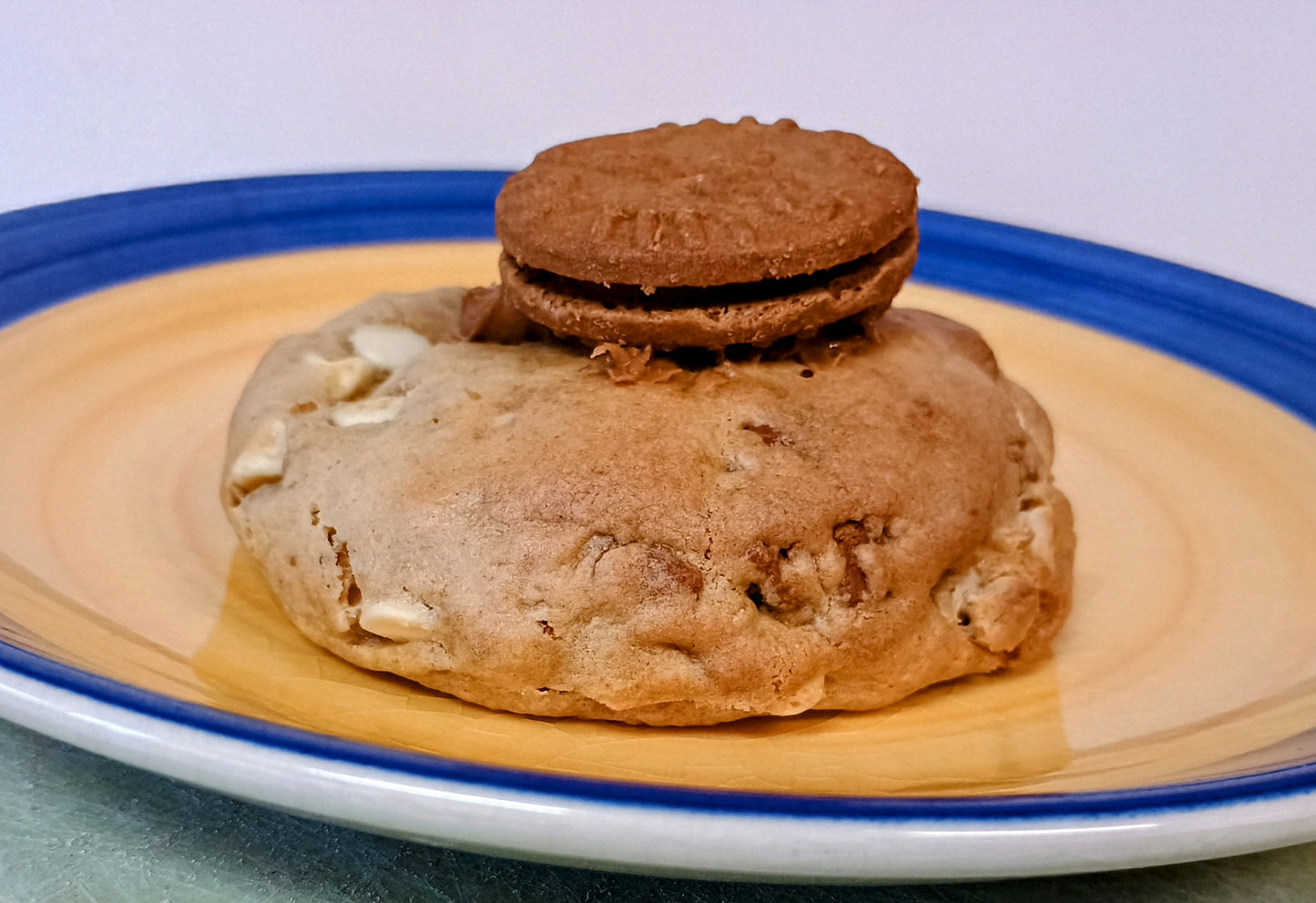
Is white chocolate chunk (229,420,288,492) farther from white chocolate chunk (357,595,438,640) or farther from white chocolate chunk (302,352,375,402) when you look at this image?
white chocolate chunk (357,595,438,640)

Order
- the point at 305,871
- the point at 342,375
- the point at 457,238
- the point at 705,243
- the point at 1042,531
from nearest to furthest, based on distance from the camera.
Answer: the point at 305,871 → the point at 705,243 → the point at 1042,531 → the point at 342,375 → the point at 457,238

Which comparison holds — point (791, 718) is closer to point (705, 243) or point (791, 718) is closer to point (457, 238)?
point (705, 243)

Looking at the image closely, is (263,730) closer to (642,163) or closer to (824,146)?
(642,163)

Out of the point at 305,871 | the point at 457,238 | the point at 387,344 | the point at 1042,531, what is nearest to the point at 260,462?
the point at 387,344

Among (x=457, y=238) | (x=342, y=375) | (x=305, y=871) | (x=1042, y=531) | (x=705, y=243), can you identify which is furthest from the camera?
(x=457, y=238)

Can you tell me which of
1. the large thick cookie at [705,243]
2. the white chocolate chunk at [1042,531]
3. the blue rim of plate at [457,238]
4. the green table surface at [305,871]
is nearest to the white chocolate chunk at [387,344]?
the large thick cookie at [705,243]

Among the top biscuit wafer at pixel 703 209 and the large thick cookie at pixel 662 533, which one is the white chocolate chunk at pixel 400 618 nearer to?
the large thick cookie at pixel 662 533

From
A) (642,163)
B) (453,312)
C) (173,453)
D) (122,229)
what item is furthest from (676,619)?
(122,229)
